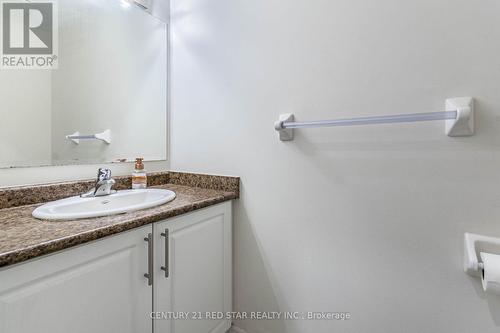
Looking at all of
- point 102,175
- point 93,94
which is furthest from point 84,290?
point 93,94

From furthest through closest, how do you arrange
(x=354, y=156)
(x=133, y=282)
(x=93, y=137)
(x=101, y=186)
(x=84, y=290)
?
(x=93, y=137) < (x=101, y=186) < (x=354, y=156) < (x=133, y=282) < (x=84, y=290)

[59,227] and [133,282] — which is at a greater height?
[59,227]

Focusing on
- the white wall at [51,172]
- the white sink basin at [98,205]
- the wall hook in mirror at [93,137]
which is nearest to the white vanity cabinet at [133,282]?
the white sink basin at [98,205]

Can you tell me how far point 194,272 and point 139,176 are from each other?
1.96 feet

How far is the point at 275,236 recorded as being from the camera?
120 centimetres

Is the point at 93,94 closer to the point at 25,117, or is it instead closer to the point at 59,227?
the point at 25,117

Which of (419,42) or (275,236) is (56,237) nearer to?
(275,236)

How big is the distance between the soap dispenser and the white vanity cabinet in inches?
17.7

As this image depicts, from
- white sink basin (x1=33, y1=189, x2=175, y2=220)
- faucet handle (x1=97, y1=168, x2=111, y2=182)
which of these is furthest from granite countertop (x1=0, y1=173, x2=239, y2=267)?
faucet handle (x1=97, y1=168, x2=111, y2=182)

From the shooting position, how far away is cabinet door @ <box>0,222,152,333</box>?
1.91ft

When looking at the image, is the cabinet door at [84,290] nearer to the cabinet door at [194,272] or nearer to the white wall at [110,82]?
the cabinet door at [194,272]

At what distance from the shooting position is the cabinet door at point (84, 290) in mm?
583

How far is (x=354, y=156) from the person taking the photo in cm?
99

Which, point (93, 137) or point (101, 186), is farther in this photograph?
point (93, 137)
